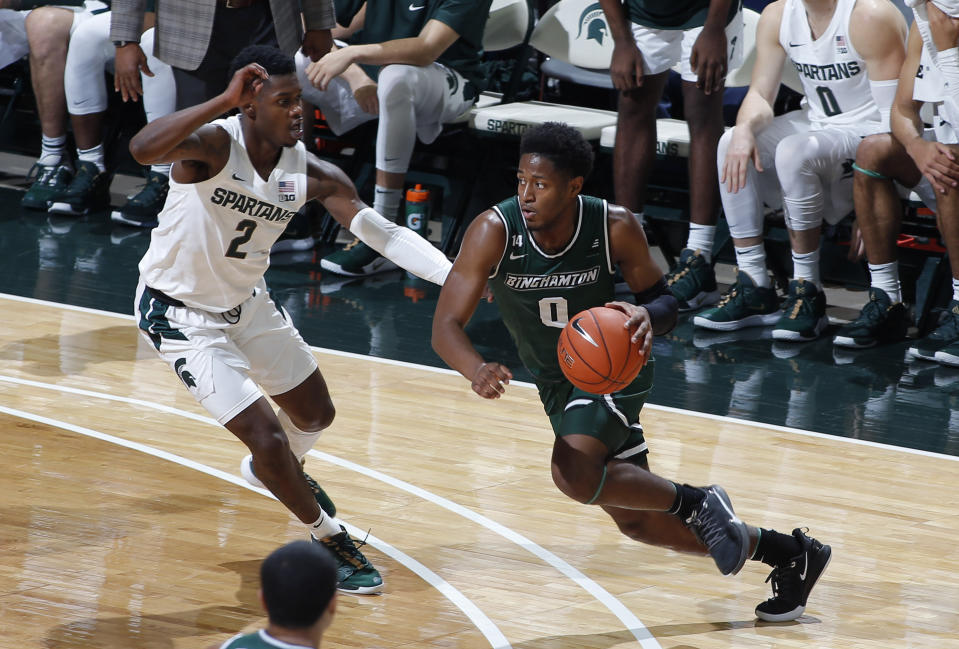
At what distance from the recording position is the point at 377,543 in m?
4.58

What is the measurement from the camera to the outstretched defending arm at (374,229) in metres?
4.51

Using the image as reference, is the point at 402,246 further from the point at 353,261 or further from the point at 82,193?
the point at 82,193

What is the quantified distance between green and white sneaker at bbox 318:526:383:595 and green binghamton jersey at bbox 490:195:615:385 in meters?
0.78

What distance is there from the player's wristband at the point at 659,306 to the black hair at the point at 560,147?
0.40 metres

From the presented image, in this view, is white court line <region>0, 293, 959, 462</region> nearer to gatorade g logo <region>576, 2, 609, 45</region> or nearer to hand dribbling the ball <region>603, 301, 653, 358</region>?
hand dribbling the ball <region>603, 301, 653, 358</region>

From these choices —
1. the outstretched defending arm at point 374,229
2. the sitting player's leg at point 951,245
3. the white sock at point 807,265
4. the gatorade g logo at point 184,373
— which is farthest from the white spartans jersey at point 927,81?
the gatorade g logo at point 184,373

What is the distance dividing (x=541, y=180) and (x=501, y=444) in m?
1.78

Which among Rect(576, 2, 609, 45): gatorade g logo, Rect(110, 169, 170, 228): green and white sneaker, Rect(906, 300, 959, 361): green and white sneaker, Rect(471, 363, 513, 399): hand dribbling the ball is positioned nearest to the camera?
Rect(471, 363, 513, 399): hand dribbling the ball

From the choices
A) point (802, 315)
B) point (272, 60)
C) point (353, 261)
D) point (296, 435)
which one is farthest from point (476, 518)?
point (353, 261)

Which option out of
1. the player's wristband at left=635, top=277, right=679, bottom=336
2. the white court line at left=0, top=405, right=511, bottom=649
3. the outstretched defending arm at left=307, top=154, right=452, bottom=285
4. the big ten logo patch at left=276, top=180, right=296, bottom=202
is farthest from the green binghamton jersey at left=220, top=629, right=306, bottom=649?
the big ten logo patch at left=276, top=180, right=296, bottom=202

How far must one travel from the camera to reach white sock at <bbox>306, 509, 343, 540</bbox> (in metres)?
4.24

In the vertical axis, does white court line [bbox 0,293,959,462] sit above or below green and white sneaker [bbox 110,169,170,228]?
above

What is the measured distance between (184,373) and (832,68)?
4.26 metres

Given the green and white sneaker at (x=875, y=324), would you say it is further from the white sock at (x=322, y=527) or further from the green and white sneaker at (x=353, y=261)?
the white sock at (x=322, y=527)
